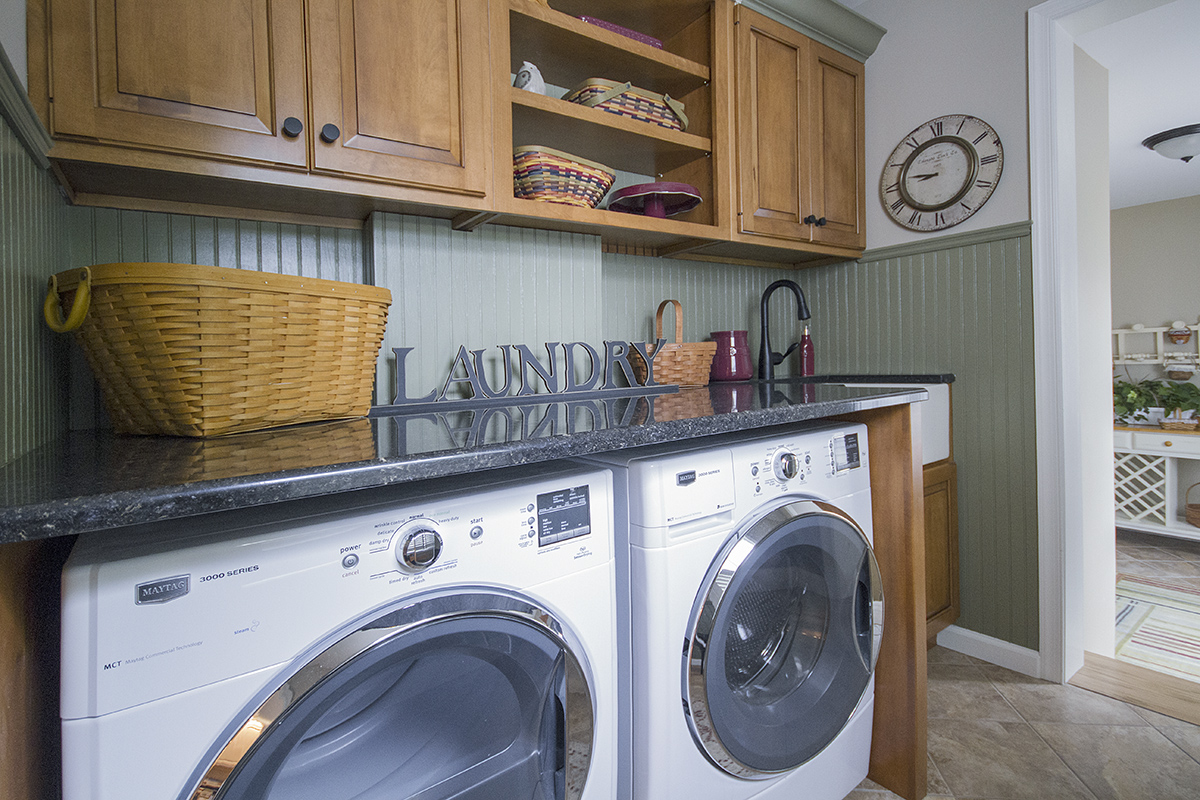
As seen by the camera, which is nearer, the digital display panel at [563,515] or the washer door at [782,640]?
the digital display panel at [563,515]

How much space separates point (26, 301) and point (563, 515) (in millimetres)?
893

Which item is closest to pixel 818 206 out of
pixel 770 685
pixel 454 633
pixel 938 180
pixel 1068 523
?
pixel 938 180

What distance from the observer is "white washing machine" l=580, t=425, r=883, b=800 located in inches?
40.0

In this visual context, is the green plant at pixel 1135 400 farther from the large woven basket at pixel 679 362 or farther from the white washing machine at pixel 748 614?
the white washing machine at pixel 748 614

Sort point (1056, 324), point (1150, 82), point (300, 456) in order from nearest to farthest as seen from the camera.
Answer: point (300, 456) < point (1056, 324) < point (1150, 82)

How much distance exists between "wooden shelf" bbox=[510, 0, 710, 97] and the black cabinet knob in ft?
2.13

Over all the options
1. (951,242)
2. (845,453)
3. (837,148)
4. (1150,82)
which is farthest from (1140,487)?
(845,453)

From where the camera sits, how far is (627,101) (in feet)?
5.74

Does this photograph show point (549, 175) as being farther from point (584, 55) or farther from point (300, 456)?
point (300, 456)

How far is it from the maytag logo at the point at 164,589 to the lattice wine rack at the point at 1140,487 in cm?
505

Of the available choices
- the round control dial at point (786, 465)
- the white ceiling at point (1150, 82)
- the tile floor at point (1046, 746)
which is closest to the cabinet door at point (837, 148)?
the white ceiling at point (1150, 82)

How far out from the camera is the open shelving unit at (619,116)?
1.53 metres

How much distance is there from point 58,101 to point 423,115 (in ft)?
2.07

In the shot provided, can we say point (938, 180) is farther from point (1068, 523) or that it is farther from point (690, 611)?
point (690, 611)
